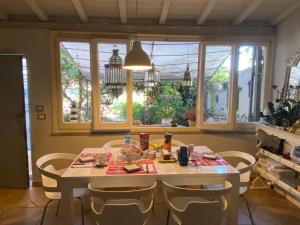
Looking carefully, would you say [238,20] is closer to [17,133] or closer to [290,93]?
[290,93]

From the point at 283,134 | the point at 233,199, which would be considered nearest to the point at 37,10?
the point at 233,199

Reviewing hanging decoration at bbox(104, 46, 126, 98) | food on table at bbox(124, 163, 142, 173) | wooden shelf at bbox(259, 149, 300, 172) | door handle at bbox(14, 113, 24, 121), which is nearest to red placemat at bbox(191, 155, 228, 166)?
food on table at bbox(124, 163, 142, 173)

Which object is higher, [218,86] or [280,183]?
[218,86]

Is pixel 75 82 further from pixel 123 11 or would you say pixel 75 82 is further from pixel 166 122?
pixel 166 122

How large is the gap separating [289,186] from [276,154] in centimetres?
42

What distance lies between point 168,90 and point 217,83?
35.0 inches

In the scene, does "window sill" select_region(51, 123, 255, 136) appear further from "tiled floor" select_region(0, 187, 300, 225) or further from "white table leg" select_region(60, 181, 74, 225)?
"white table leg" select_region(60, 181, 74, 225)

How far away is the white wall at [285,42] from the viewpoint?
3160mm

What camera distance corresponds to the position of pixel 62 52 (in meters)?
3.51

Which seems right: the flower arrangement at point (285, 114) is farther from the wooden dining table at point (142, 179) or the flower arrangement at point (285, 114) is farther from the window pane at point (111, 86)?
the window pane at point (111, 86)

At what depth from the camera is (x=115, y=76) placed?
3.46m

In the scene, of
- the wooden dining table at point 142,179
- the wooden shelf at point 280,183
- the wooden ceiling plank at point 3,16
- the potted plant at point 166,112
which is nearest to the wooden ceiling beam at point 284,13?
the potted plant at point 166,112

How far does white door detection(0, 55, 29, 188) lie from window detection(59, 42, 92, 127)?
1.86 ft

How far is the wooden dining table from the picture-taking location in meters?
1.93
